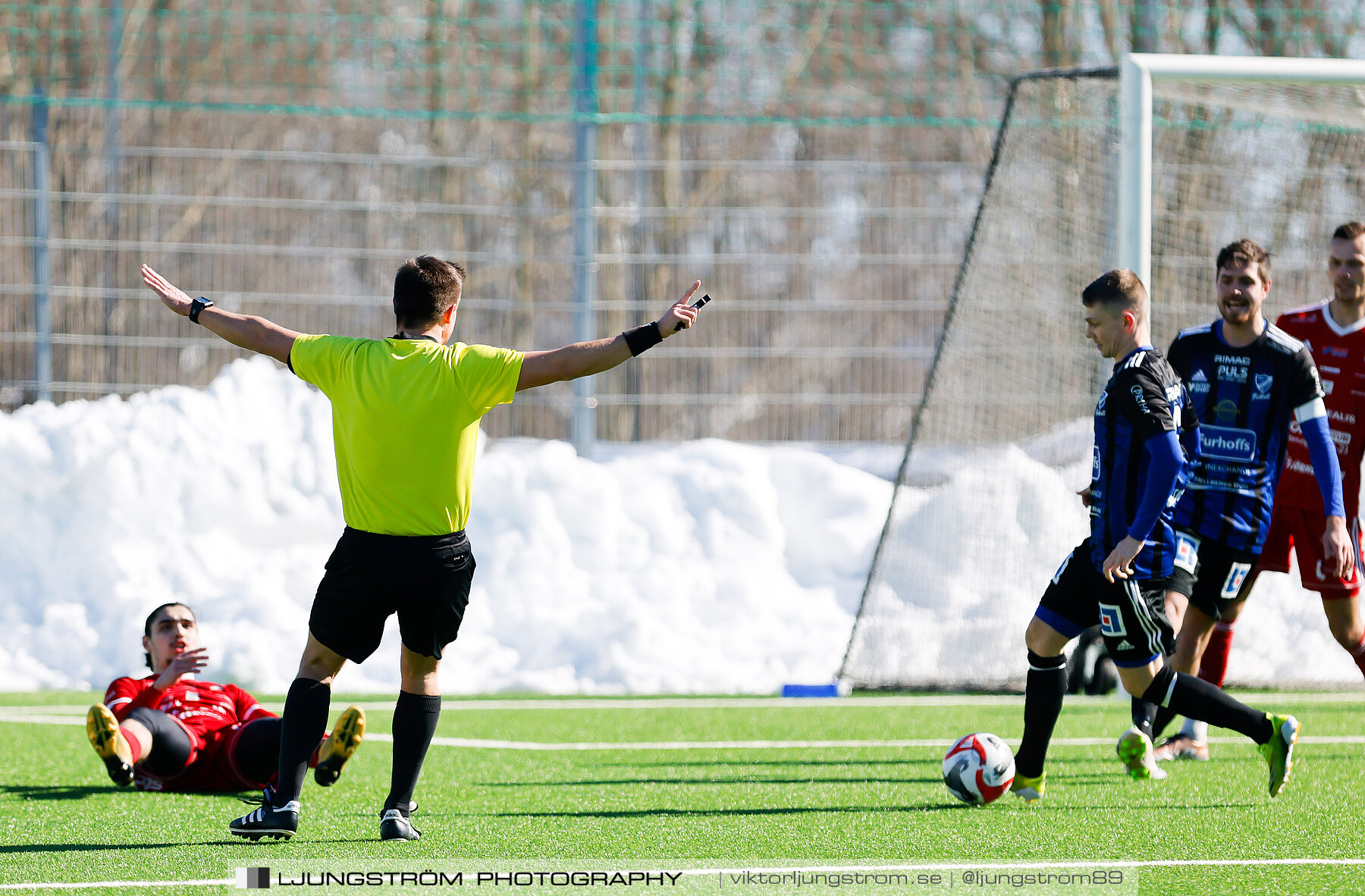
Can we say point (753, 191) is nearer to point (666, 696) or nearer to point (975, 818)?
point (666, 696)

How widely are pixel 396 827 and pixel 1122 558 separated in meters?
2.24

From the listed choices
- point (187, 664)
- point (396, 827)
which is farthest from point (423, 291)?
point (187, 664)

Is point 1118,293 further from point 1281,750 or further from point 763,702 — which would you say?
point 763,702

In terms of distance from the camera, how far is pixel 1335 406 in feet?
20.3

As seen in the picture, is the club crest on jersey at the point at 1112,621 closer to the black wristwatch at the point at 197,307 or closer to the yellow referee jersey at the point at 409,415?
the yellow referee jersey at the point at 409,415

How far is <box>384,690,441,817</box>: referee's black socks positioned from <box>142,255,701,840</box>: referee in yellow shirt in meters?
0.04

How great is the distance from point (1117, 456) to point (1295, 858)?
1.30 m

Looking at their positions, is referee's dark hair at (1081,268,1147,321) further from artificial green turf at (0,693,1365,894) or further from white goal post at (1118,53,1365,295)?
white goal post at (1118,53,1365,295)

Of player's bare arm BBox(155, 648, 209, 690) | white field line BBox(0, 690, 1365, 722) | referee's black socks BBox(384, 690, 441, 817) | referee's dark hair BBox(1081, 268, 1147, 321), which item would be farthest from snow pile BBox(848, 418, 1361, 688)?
referee's black socks BBox(384, 690, 441, 817)

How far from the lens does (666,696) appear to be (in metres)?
8.47

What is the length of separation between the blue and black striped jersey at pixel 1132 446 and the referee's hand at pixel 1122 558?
8cm

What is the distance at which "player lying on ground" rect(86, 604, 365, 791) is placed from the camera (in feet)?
16.1

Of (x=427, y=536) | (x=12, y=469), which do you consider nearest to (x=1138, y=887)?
(x=427, y=536)

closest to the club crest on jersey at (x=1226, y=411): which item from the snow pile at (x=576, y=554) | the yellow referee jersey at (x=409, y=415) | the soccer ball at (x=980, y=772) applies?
the soccer ball at (x=980, y=772)
